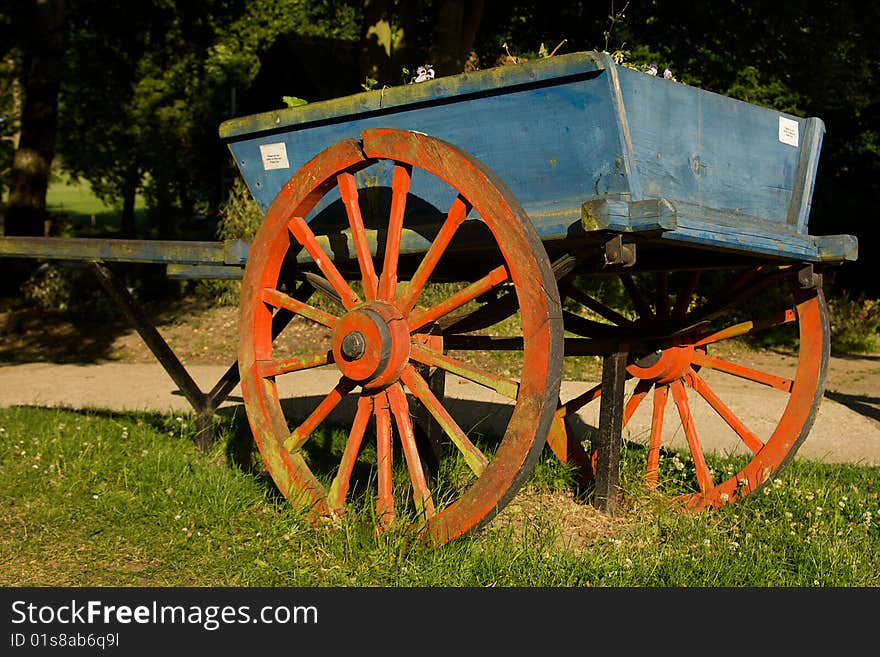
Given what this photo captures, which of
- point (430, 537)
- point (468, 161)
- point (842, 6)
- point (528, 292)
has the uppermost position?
point (842, 6)

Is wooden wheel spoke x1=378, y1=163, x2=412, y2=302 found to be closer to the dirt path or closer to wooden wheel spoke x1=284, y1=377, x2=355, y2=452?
wooden wheel spoke x1=284, y1=377, x2=355, y2=452

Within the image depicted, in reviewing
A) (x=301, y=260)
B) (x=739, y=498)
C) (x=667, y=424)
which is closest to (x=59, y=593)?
(x=301, y=260)

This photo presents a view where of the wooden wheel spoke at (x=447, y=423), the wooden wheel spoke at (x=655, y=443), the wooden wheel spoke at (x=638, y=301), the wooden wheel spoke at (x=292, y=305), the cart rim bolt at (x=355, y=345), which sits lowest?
the wooden wheel spoke at (x=655, y=443)

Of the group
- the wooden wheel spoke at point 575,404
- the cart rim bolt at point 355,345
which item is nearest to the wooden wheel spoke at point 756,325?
the wooden wheel spoke at point 575,404

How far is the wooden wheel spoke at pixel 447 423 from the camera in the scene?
301 cm

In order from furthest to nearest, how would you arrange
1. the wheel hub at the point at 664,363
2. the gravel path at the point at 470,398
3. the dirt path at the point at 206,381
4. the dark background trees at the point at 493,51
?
the dark background trees at the point at 493,51, the dirt path at the point at 206,381, the gravel path at the point at 470,398, the wheel hub at the point at 664,363

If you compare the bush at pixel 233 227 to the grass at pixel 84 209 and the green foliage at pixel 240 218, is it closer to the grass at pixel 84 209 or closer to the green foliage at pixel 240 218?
the green foliage at pixel 240 218

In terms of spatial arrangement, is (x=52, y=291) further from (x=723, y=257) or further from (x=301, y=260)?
(x=723, y=257)

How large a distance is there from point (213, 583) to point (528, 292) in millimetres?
1326

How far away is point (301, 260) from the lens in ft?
12.9

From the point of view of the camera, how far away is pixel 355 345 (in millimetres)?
3240

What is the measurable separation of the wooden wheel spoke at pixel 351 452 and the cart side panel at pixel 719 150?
3.76 ft

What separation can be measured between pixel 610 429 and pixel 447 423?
100 cm

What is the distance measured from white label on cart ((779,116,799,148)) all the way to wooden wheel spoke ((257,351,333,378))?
1845 millimetres
